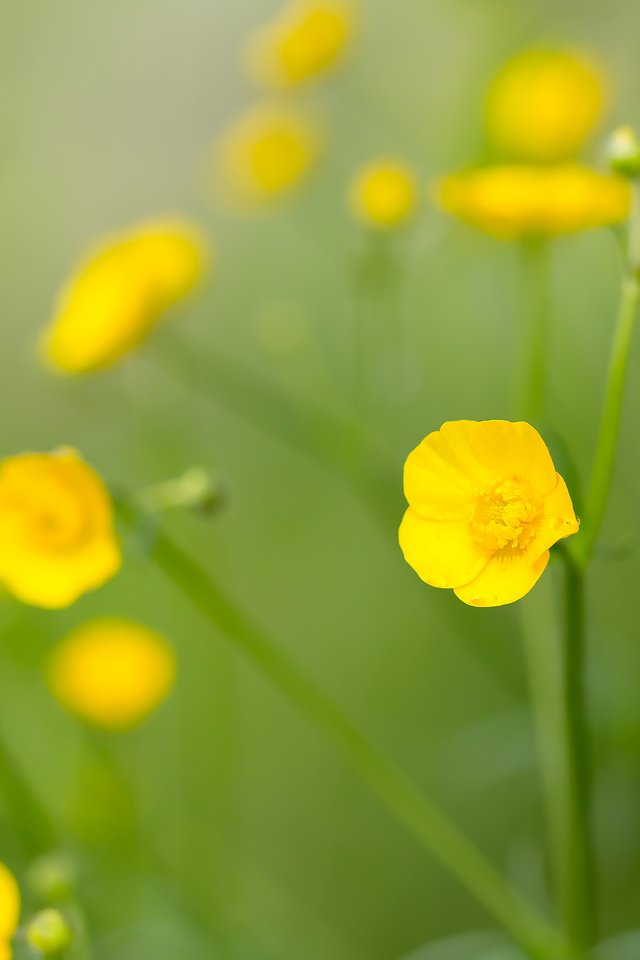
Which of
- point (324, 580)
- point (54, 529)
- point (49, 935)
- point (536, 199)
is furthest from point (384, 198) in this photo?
point (324, 580)

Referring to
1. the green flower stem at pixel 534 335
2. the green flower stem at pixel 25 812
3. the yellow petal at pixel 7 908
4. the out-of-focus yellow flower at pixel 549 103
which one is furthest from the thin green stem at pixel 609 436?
the out-of-focus yellow flower at pixel 549 103

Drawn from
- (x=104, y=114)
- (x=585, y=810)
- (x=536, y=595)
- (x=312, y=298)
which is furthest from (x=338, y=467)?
(x=104, y=114)

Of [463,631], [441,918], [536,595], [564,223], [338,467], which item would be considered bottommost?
[441,918]

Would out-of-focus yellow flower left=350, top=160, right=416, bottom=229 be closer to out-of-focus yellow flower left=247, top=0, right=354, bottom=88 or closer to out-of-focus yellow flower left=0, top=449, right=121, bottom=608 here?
out-of-focus yellow flower left=247, top=0, right=354, bottom=88

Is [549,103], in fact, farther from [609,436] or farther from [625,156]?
[609,436]

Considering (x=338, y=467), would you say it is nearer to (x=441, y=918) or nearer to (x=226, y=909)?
(x=226, y=909)
